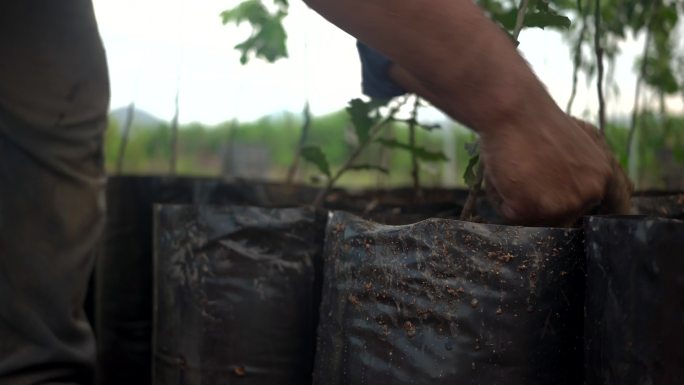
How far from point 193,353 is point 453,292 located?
519 mm

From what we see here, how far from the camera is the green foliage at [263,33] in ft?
4.69

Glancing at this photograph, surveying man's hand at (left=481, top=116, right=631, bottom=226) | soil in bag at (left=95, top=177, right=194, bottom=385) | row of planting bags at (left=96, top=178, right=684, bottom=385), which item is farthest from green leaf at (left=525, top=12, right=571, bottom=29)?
soil in bag at (left=95, top=177, right=194, bottom=385)

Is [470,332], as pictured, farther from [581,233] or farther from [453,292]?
[581,233]

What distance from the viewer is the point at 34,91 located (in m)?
1.16

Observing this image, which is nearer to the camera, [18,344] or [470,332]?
[470,332]

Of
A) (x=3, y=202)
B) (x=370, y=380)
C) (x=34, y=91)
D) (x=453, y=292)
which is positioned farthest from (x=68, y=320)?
(x=453, y=292)

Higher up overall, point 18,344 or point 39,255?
point 39,255

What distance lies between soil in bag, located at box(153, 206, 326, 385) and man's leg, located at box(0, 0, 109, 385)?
183 mm

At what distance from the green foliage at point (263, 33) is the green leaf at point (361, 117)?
0.30m

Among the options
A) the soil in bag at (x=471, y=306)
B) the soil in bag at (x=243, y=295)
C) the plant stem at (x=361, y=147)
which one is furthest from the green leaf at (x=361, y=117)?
Result: the soil in bag at (x=471, y=306)

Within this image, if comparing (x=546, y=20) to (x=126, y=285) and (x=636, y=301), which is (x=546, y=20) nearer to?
(x=636, y=301)

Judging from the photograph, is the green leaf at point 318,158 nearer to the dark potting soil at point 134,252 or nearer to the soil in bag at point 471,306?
the dark potting soil at point 134,252

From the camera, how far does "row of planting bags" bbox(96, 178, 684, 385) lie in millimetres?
688

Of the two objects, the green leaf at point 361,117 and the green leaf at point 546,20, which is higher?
the green leaf at point 546,20
